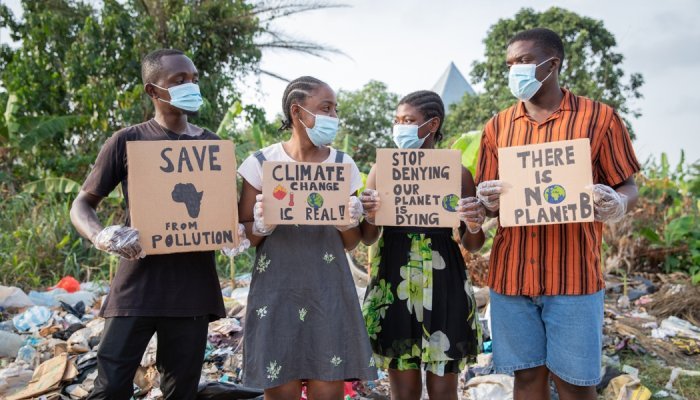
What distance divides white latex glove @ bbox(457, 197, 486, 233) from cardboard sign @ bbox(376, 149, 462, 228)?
0.05 metres

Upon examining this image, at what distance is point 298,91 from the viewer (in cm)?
279

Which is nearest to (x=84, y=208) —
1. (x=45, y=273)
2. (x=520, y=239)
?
(x=520, y=239)

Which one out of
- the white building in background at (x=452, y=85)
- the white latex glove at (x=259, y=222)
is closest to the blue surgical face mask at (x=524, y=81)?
the white latex glove at (x=259, y=222)

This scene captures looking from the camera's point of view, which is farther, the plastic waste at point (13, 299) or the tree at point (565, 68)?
the tree at point (565, 68)

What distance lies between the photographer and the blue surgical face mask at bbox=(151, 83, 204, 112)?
2.73 m

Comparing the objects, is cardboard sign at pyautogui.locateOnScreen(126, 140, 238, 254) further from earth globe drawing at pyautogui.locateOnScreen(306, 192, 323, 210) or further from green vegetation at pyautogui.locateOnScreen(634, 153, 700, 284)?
green vegetation at pyautogui.locateOnScreen(634, 153, 700, 284)

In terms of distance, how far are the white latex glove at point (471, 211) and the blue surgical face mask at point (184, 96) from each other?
1360 millimetres

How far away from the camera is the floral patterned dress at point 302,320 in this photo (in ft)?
8.42

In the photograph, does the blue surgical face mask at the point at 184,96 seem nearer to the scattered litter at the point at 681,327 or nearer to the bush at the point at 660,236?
the scattered litter at the point at 681,327

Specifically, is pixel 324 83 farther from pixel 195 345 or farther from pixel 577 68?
pixel 577 68

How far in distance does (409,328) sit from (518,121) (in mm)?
1122

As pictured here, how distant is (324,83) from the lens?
109 inches

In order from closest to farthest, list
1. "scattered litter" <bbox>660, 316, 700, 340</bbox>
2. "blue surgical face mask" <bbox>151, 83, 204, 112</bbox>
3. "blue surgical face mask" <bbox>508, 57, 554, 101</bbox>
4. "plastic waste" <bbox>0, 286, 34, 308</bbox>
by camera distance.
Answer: "blue surgical face mask" <bbox>508, 57, 554, 101</bbox>, "blue surgical face mask" <bbox>151, 83, 204, 112</bbox>, "scattered litter" <bbox>660, 316, 700, 340</bbox>, "plastic waste" <bbox>0, 286, 34, 308</bbox>

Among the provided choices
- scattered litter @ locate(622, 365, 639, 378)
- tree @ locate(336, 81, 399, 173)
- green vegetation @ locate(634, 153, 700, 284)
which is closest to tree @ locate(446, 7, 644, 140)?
tree @ locate(336, 81, 399, 173)
